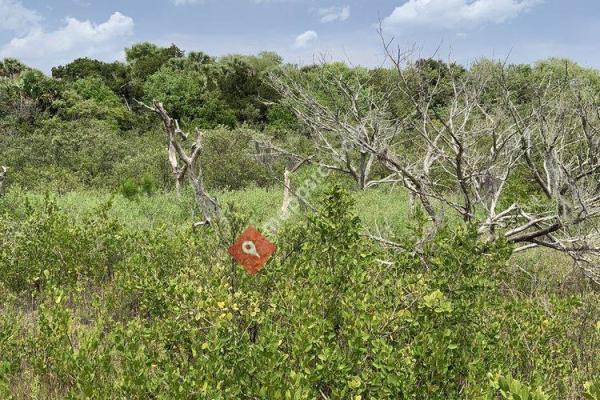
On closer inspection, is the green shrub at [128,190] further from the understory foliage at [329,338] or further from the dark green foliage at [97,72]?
the dark green foliage at [97,72]

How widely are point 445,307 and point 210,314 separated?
1.08m

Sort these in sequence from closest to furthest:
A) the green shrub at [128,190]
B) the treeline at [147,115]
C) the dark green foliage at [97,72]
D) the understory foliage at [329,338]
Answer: the understory foliage at [329,338], the green shrub at [128,190], the treeline at [147,115], the dark green foliage at [97,72]

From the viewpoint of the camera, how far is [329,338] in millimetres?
2570

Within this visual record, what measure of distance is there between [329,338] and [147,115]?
28.2 m

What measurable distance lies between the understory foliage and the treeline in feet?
8.26

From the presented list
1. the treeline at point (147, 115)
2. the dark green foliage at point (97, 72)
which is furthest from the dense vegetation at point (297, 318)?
the dark green foliage at point (97, 72)

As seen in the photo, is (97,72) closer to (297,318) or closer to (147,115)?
(147,115)

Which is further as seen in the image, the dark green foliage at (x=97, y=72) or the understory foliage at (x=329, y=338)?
the dark green foliage at (x=97, y=72)

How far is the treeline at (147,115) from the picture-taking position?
15.0 m

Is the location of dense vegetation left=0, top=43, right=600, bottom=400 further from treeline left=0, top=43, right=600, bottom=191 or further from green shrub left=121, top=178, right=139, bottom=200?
green shrub left=121, top=178, right=139, bottom=200

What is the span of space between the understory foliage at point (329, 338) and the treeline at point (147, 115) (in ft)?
8.26

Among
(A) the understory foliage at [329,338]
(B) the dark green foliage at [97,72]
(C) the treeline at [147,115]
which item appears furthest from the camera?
(B) the dark green foliage at [97,72]

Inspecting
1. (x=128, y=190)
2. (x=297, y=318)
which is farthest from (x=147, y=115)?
(x=297, y=318)

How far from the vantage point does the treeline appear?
15.0 meters
